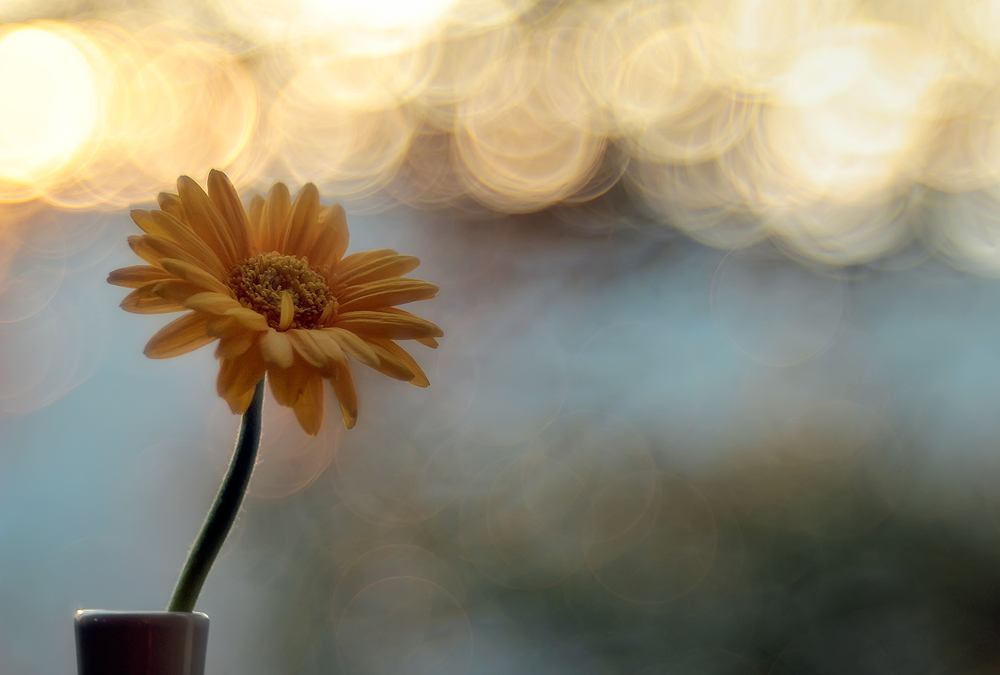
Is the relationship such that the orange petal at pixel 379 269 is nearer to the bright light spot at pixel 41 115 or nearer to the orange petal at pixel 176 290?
the orange petal at pixel 176 290

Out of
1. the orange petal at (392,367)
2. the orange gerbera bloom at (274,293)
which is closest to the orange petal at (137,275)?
the orange gerbera bloom at (274,293)

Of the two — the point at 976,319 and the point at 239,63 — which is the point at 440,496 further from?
the point at 976,319

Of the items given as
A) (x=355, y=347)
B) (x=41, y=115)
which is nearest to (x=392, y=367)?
(x=355, y=347)

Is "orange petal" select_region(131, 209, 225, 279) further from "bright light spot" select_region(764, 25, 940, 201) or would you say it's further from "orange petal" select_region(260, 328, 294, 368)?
"bright light spot" select_region(764, 25, 940, 201)

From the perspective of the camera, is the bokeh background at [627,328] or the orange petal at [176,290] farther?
the bokeh background at [627,328]

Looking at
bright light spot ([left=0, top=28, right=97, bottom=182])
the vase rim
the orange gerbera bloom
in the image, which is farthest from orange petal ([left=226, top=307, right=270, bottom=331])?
bright light spot ([left=0, top=28, right=97, bottom=182])

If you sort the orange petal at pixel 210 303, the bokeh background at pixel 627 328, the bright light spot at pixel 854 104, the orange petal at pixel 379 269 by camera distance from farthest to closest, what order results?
the bright light spot at pixel 854 104 < the bokeh background at pixel 627 328 < the orange petal at pixel 379 269 < the orange petal at pixel 210 303
